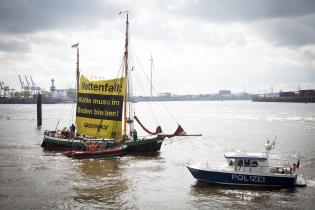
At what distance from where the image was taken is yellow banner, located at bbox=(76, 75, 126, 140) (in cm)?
5009

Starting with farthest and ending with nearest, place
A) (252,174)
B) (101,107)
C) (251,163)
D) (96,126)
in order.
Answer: (96,126) → (101,107) → (251,163) → (252,174)

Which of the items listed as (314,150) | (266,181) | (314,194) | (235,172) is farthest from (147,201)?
A: (314,150)

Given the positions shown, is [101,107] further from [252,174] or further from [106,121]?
[252,174]

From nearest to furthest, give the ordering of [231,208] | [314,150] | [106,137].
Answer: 1. [231,208]
2. [106,137]
3. [314,150]

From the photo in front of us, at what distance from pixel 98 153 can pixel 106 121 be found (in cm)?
648

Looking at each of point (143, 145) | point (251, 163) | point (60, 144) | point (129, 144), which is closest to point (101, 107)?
point (129, 144)

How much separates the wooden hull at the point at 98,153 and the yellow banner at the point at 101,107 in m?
3.93

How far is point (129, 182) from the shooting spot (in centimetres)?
3500

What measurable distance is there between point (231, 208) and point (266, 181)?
6867 millimetres

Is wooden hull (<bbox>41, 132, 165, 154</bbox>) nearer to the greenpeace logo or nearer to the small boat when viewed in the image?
the greenpeace logo

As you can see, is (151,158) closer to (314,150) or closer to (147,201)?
(147,201)

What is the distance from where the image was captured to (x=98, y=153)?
45844 mm

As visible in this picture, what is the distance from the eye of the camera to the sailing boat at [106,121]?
49469 millimetres

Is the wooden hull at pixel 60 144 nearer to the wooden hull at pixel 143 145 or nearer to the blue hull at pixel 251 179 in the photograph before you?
the wooden hull at pixel 143 145
